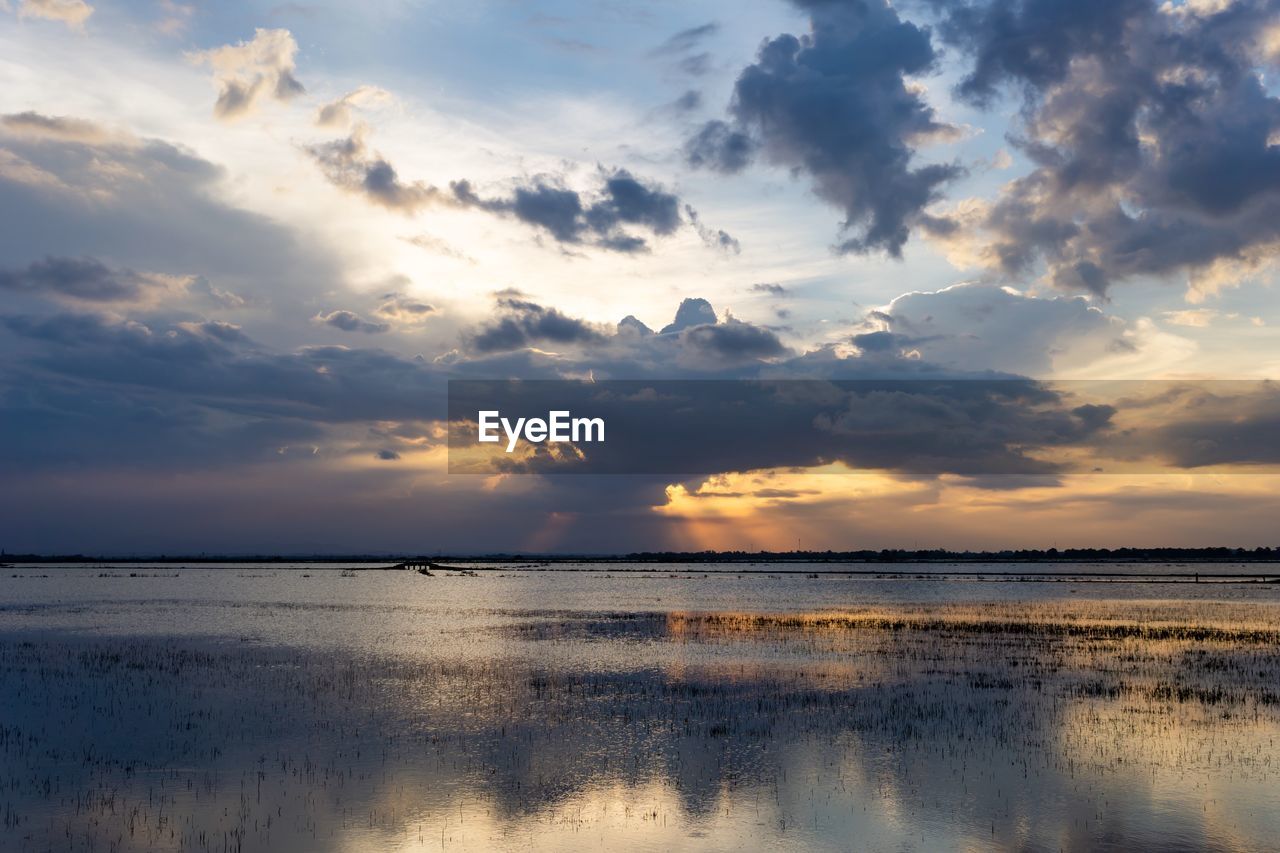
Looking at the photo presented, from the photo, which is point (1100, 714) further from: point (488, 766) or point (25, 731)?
point (25, 731)

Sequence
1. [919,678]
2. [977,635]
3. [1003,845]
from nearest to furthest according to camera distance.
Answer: [1003,845]
[919,678]
[977,635]

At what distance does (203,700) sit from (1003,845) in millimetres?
28473

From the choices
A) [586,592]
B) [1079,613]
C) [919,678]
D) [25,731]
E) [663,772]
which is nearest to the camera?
[663,772]

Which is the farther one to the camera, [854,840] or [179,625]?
[179,625]

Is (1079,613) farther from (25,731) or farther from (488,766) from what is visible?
(25,731)

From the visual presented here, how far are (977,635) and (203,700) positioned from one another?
45140 mm

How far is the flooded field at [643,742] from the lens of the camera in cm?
1905

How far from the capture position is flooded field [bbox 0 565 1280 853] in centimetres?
1905

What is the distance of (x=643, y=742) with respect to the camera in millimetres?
27281

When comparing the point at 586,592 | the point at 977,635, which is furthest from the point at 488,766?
the point at 586,592

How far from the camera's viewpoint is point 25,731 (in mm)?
28641

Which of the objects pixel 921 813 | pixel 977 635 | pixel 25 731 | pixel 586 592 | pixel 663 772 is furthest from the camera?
pixel 586 592

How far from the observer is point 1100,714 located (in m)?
31.0

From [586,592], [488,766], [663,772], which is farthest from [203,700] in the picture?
[586,592]
